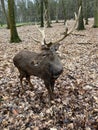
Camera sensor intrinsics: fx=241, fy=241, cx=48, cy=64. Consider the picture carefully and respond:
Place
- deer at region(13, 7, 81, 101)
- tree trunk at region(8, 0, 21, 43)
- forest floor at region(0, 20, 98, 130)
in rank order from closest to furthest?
forest floor at region(0, 20, 98, 130)
deer at region(13, 7, 81, 101)
tree trunk at region(8, 0, 21, 43)

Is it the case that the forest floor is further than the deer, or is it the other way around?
the deer

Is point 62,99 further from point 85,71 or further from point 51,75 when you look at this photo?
point 85,71

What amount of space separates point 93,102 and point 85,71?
2.68m

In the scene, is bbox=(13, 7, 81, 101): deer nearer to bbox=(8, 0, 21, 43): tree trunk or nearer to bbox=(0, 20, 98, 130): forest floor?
bbox=(0, 20, 98, 130): forest floor

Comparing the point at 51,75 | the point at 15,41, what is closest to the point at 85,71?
the point at 51,75

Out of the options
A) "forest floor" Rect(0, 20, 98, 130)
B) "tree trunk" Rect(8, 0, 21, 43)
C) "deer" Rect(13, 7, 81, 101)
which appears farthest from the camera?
"tree trunk" Rect(8, 0, 21, 43)

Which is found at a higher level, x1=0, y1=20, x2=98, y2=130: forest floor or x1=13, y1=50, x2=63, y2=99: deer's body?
x1=13, y1=50, x2=63, y2=99: deer's body

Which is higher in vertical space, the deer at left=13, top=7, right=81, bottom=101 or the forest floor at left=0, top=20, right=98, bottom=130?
Result: the deer at left=13, top=7, right=81, bottom=101

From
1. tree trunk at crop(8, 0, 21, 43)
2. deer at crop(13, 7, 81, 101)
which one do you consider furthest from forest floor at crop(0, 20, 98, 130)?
tree trunk at crop(8, 0, 21, 43)

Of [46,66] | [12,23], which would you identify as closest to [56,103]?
[46,66]

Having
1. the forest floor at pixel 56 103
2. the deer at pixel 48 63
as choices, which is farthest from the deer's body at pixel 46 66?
the forest floor at pixel 56 103

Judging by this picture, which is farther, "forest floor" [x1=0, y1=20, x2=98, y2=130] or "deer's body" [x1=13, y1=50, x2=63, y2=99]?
"deer's body" [x1=13, y1=50, x2=63, y2=99]

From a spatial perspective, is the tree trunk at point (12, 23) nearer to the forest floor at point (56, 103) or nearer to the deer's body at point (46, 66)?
the forest floor at point (56, 103)

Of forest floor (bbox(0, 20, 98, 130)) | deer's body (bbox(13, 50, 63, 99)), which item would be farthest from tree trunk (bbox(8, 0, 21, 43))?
deer's body (bbox(13, 50, 63, 99))
